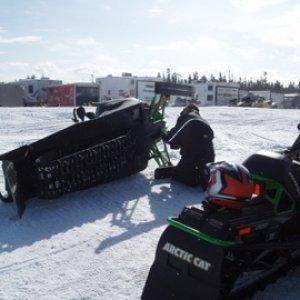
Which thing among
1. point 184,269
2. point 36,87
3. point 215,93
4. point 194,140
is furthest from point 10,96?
point 184,269

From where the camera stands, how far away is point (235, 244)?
301cm

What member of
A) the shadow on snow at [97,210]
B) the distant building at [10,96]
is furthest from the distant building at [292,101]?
the shadow on snow at [97,210]

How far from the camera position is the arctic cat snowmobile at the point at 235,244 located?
3.01m

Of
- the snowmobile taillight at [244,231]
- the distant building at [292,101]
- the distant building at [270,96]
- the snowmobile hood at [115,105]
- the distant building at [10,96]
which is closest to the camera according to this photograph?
the snowmobile taillight at [244,231]

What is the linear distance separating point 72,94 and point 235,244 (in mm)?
42640

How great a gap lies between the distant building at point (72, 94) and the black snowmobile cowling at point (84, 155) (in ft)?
124

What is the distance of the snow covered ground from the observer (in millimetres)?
3684

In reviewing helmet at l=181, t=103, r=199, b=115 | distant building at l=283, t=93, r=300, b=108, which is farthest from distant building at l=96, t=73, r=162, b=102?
helmet at l=181, t=103, r=199, b=115

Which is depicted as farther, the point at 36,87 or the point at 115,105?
the point at 36,87

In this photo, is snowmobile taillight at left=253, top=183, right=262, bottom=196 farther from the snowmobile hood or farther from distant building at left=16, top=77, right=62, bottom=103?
distant building at left=16, top=77, right=62, bottom=103

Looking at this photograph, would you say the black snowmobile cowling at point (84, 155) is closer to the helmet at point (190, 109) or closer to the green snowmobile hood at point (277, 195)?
the helmet at point (190, 109)

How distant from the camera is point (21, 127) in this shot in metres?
13.2

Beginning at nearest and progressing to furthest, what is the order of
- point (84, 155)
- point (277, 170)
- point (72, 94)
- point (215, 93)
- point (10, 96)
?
point (277, 170) < point (84, 155) < point (10, 96) < point (72, 94) < point (215, 93)

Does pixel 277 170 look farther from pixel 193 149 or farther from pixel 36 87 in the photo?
pixel 36 87
